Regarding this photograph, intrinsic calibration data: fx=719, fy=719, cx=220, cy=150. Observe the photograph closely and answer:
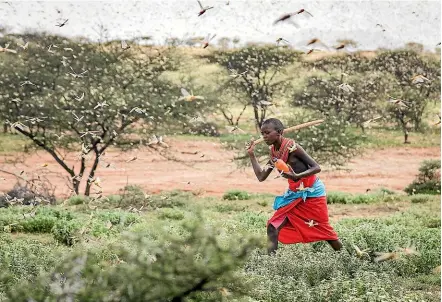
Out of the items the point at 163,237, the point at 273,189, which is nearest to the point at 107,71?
the point at 273,189

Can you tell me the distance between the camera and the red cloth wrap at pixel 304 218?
745 centimetres

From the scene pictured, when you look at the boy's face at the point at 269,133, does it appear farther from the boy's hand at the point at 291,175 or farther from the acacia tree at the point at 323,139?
the acacia tree at the point at 323,139

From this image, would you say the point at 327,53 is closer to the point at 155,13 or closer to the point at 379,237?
the point at 155,13

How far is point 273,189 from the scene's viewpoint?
23.9 meters

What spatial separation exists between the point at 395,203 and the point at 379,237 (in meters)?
8.14

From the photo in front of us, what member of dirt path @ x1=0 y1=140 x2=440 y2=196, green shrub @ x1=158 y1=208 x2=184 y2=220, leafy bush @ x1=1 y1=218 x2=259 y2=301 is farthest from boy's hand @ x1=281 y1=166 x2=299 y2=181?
dirt path @ x1=0 y1=140 x2=440 y2=196

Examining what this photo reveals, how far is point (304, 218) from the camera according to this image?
7473 millimetres

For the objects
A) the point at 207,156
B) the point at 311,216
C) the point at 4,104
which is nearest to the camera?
the point at 311,216

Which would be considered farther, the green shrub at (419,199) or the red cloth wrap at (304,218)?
the green shrub at (419,199)

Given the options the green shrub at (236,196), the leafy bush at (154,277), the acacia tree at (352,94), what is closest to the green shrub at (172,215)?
the green shrub at (236,196)

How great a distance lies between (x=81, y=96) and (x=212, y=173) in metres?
10.4

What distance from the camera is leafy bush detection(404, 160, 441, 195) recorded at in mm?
20094

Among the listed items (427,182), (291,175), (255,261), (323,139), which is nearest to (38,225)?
(255,261)

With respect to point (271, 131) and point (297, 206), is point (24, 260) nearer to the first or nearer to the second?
point (271, 131)
